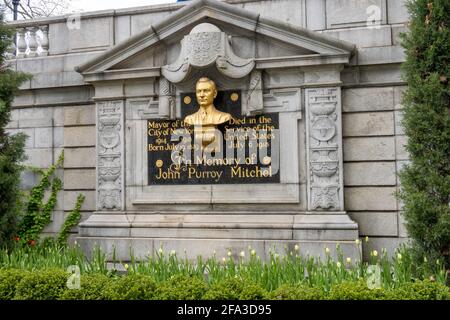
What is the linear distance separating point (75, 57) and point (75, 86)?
2.15 feet

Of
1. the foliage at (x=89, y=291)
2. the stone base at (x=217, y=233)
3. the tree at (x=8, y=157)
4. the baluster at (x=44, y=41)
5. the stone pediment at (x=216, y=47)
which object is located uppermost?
the baluster at (x=44, y=41)

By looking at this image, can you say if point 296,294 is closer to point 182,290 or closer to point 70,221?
point 182,290

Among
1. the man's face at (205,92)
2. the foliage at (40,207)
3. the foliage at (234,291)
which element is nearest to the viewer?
the foliage at (234,291)

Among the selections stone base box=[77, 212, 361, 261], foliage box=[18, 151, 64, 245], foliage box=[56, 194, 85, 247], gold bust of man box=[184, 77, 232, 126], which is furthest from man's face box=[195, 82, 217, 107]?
foliage box=[18, 151, 64, 245]

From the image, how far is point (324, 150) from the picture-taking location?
33.8 feet

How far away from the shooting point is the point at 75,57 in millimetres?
12148

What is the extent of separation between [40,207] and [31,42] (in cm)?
385

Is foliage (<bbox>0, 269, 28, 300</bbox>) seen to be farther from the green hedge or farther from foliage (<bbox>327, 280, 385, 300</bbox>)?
foliage (<bbox>327, 280, 385, 300</bbox>)

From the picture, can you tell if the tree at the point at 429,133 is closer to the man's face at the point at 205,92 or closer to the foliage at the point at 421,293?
the foliage at the point at 421,293

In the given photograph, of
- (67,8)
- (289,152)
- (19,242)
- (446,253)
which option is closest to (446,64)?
(446,253)

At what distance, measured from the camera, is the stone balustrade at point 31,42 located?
12.6m

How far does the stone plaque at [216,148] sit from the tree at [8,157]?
2621 millimetres

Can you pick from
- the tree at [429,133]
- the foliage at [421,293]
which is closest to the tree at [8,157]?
the tree at [429,133]

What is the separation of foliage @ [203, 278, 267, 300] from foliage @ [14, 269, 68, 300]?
2.01m
